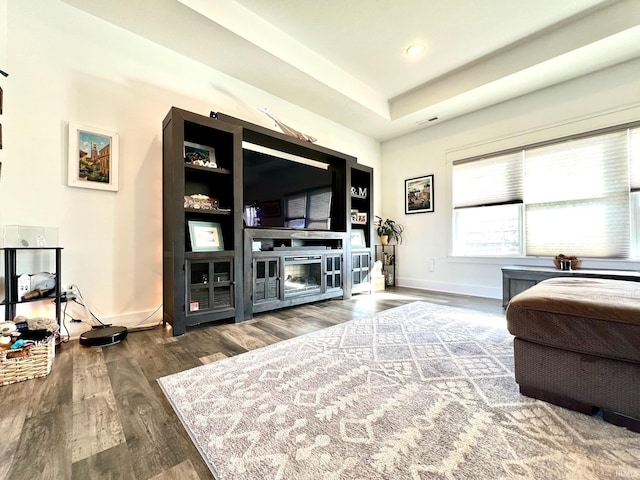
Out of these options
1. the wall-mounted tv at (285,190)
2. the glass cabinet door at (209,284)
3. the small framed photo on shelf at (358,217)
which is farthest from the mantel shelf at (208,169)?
the small framed photo on shelf at (358,217)

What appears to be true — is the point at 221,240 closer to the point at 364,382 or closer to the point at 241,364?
the point at 241,364

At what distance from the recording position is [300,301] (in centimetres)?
302

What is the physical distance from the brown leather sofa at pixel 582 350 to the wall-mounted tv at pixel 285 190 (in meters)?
2.25

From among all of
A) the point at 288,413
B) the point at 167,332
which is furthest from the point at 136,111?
the point at 288,413

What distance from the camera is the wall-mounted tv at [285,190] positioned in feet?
9.08

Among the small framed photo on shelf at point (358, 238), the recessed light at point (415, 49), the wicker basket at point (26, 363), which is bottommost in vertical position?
the wicker basket at point (26, 363)

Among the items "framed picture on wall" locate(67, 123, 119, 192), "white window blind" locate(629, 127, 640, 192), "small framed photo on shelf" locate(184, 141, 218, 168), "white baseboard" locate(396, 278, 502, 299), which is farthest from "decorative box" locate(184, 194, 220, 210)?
"white window blind" locate(629, 127, 640, 192)

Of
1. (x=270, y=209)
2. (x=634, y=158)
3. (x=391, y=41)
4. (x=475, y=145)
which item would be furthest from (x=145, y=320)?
(x=634, y=158)

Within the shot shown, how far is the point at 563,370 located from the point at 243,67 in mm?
3407

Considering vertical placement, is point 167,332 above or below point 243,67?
below

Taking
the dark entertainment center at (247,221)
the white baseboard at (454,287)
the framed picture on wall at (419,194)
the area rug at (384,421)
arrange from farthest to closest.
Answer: the framed picture on wall at (419,194) → the white baseboard at (454,287) → the dark entertainment center at (247,221) → the area rug at (384,421)

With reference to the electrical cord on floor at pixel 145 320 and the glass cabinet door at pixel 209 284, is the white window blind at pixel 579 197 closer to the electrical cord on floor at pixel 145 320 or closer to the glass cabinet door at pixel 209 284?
the glass cabinet door at pixel 209 284

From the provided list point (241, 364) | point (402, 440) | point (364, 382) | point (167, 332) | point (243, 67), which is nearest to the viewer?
point (402, 440)

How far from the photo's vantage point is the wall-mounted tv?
9.08 ft
